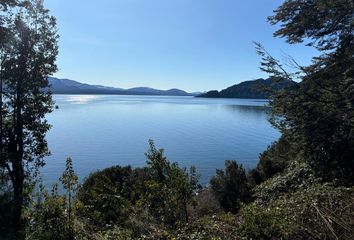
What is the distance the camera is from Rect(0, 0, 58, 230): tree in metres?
14.8

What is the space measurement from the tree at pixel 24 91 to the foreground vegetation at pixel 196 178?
1.8 inches

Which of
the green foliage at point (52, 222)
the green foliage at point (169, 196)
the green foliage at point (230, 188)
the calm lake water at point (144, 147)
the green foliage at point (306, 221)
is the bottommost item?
the calm lake water at point (144, 147)

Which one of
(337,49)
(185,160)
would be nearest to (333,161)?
(337,49)

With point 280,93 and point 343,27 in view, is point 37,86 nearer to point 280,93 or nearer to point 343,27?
point 280,93

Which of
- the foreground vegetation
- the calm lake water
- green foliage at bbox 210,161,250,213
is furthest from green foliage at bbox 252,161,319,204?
the calm lake water

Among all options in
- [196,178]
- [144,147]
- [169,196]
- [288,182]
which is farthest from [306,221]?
[144,147]

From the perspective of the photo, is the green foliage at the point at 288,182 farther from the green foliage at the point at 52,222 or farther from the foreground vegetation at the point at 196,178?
the green foliage at the point at 52,222

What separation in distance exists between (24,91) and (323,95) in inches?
499

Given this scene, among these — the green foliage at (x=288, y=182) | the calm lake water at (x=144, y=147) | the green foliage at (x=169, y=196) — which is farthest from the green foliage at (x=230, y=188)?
the calm lake water at (x=144, y=147)

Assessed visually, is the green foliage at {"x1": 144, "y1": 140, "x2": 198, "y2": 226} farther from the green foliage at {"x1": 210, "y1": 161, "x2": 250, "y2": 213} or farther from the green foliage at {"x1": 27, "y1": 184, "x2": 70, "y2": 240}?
the green foliage at {"x1": 210, "y1": 161, "x2": 250, "y2": 213}

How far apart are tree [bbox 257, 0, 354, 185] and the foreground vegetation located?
3 centimetres

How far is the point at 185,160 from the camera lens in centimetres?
3719

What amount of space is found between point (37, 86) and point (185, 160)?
23.7 metres

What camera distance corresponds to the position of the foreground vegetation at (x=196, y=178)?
17.4 feet
